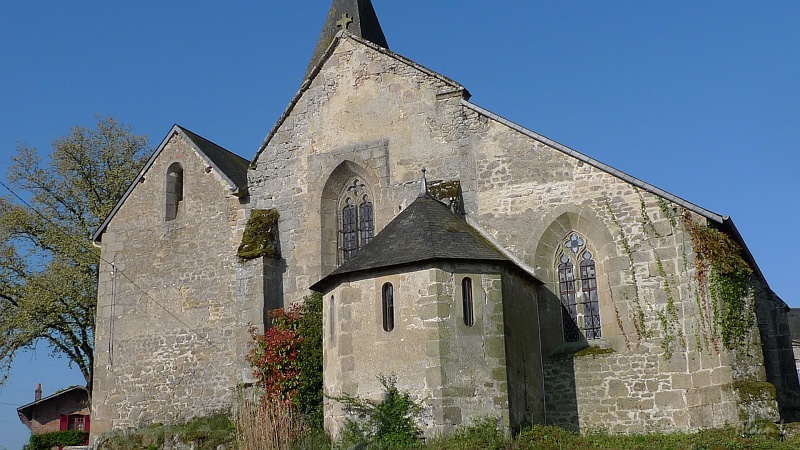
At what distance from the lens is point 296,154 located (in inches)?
789

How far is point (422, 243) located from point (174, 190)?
8.91 metres

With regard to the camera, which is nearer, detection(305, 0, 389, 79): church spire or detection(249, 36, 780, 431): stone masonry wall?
detection(249, 36, 780, 431): stone masonry wall

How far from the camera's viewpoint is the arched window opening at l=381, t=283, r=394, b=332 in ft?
49.2

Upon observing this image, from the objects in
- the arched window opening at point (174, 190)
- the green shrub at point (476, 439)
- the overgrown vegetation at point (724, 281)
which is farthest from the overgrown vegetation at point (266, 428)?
the overgrown vegetation at point (724, 281)

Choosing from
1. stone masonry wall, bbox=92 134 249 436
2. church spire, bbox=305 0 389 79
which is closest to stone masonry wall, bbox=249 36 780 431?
stone masonry wall, bbox=92 134 249 436

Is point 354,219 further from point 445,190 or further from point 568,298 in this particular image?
point 568,298

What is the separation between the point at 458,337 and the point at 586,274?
12.6 feet

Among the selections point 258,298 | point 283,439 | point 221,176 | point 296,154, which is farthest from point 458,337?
point 221,176

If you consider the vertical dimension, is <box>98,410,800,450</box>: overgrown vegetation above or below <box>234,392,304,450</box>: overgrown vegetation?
below

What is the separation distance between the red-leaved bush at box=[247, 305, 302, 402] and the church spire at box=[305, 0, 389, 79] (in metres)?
11.0

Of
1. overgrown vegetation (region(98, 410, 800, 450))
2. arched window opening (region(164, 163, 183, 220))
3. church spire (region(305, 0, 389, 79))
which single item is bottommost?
overgrown vegetation (region(98, 410, 800, 450))

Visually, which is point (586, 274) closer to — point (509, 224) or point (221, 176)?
point (509, 224)

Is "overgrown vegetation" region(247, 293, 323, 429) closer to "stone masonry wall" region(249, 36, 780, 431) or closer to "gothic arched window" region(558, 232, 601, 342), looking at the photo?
"stone masonry wall" region(249, 36, 780, 431)

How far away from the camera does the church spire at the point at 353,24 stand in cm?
2680
